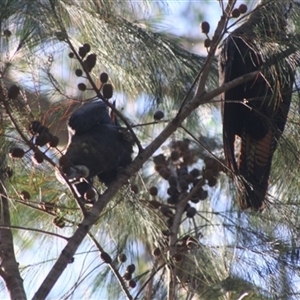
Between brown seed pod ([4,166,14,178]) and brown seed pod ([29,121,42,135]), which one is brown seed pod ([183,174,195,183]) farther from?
brown seed pod ([29,121,42,135])

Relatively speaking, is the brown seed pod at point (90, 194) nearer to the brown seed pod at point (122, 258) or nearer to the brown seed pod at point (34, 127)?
the brown seed pod at point (34, 127)

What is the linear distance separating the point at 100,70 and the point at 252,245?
678 mm

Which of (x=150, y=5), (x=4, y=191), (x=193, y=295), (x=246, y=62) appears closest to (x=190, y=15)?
(x=150, y=5)

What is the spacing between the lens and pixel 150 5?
296 centimetres

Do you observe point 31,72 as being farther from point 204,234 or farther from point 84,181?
point 204,234

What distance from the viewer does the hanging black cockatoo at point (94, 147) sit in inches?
84.9

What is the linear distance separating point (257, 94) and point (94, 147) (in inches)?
25.1

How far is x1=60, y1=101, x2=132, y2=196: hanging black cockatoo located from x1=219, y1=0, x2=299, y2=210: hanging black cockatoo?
30cm

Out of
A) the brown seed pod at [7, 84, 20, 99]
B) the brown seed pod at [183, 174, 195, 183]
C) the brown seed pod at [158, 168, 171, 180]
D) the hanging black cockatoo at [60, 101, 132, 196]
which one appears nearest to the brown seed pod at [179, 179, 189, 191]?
the brown seed pod at [183, 174, 195, 183]

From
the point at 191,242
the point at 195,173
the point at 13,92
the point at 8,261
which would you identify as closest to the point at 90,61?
the point at 13,92

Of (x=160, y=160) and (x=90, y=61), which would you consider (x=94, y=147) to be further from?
(x=160, y=160)

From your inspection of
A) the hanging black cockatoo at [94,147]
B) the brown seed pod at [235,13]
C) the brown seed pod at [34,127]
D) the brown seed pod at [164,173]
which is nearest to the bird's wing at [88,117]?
the hanging black cockatoo at [94,147]

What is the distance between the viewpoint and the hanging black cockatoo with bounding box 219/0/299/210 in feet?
7.34

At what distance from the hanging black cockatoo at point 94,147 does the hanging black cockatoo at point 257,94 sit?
0.99ft
